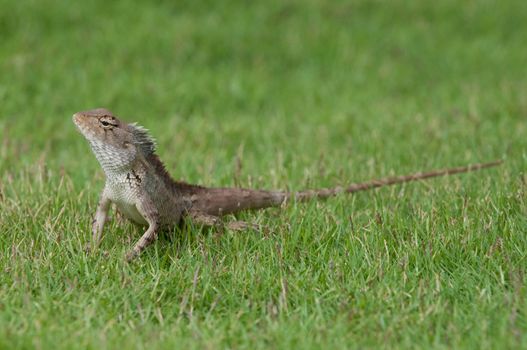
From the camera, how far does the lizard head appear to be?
5.53 meters

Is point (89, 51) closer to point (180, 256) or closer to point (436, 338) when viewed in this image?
point (180, 256)

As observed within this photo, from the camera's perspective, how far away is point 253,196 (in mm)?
6395

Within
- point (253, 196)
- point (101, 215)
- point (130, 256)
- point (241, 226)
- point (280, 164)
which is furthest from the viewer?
point (280, 164)

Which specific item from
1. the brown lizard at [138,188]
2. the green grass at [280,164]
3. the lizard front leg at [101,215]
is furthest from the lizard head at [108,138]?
the green grass at [280,164]

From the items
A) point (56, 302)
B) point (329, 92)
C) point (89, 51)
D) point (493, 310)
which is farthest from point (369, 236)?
point (89, 51)

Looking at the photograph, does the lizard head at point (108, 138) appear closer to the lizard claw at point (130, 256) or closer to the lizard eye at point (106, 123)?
the lizard eye at point (106, 123)

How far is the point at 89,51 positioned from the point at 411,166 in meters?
5.68

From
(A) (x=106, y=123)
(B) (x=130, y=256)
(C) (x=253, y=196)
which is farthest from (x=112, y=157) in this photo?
(C) (x=253, y=196)

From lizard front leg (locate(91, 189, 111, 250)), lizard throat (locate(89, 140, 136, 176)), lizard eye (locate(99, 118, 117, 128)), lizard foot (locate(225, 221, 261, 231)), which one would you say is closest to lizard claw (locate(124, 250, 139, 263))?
lizard front leg (locate(91, 189, 111, 250))

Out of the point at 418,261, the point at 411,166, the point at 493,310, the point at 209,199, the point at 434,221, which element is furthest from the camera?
the point at 411,166

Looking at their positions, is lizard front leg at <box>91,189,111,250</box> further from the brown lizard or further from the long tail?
the long tail

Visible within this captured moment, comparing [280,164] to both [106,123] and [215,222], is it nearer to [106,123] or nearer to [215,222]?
[215,222]

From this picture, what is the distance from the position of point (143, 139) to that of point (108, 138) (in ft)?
0.93

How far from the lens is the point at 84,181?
24.2ft
